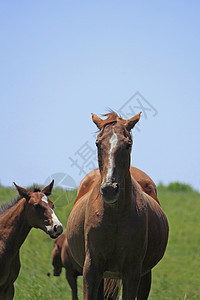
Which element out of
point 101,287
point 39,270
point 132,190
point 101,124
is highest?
point 101,124

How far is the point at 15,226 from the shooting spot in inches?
287

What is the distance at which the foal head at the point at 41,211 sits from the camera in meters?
6.83

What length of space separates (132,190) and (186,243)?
53.3 feet

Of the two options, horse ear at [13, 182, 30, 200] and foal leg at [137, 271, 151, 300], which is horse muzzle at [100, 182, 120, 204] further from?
horse ear at [13, 182, 30, 200]

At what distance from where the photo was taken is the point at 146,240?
5.09 m

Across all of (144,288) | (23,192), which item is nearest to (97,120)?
(144,288)

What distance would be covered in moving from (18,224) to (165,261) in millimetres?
12342

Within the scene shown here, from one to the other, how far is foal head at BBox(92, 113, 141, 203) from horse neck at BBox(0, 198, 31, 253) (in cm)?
302

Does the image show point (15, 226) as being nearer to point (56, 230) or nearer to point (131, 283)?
point (56, 230)

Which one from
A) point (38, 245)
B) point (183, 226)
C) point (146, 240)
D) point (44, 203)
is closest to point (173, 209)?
point (183, 226)

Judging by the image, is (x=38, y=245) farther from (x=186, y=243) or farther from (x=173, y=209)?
(x=173, y=209)

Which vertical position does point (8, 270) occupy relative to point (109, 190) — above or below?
below

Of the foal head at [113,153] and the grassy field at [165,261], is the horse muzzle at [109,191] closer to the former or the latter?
the foal head at [113,153]

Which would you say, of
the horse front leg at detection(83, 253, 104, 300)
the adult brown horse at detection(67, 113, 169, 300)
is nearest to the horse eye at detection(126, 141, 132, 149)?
the adult brown horse at detection(67, 113, 169, 300)
